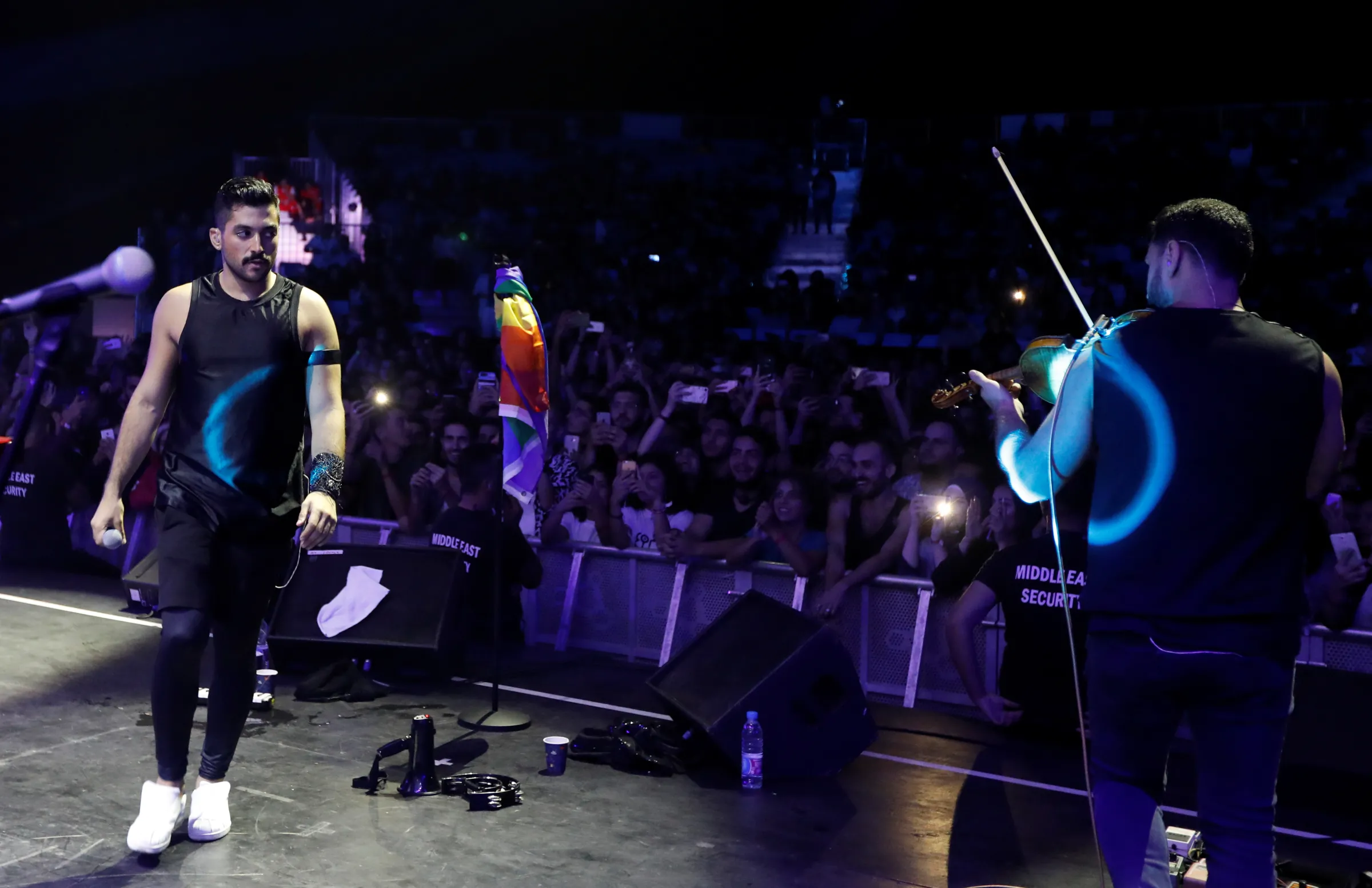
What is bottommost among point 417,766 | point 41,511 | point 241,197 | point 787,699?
point 417,766

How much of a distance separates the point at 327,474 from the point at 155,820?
1168mm

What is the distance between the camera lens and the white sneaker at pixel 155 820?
3699 mm

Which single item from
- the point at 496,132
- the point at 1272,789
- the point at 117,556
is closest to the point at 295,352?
the point at 1272,789

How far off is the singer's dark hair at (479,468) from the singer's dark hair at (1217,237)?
4.54 metres

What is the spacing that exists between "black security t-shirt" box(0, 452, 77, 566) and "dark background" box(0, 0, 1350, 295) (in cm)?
757

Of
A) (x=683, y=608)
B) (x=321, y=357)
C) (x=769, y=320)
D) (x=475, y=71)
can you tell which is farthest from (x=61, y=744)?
(x=475, y=71)

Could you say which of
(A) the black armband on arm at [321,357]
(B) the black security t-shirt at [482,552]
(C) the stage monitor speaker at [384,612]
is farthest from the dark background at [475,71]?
(A) the black armband on arm at [321,357]

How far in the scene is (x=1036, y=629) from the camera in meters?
5.39

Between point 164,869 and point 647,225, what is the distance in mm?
12278

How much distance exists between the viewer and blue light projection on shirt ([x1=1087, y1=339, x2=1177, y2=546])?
2.47m

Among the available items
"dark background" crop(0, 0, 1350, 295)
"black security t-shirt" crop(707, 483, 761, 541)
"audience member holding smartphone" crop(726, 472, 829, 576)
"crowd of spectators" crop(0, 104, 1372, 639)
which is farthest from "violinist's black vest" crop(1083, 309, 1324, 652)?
"dark background" crop(0, 0, 1350, 295)

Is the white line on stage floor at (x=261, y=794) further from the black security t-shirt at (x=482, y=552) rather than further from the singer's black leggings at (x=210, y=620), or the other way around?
the black security t-shirt at (x=482, y=552)

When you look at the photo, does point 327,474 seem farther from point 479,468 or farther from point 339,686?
point 479,468

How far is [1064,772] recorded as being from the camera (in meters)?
5.04
